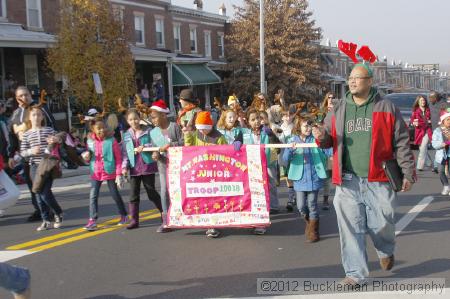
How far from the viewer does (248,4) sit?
39.5m

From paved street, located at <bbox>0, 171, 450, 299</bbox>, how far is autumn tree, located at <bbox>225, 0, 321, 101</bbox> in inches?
1161

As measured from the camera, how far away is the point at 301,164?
737 cm

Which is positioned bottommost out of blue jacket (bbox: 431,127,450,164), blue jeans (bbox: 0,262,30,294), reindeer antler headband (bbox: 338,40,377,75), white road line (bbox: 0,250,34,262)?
white road line (bbox: 0,250,34,262)

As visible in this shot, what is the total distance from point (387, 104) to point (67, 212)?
6431mm

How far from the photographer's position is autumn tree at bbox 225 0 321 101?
1492 inches

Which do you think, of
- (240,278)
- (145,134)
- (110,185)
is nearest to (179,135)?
(145,134)

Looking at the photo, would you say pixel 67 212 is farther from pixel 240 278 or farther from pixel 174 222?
pixel 240 278

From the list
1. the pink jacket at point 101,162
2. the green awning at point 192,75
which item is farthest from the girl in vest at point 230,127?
the green awning at point 192,75

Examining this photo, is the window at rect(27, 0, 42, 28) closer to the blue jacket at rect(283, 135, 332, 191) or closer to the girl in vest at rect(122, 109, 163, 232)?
the girl in vest at rect(122, 109, 163, 232)

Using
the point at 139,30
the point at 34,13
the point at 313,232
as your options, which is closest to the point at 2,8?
the point at 34,13

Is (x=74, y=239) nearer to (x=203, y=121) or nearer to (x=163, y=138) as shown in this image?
(x=163, y=138)

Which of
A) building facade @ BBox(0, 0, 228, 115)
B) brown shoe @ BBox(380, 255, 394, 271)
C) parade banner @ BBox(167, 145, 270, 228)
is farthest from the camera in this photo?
building facade @ BBox(0, 0, 228, 115)

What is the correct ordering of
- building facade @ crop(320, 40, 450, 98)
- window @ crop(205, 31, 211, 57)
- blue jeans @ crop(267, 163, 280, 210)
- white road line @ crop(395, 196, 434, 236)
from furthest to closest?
1. building facade @ crop(320, 40, 450, 98)
2. window @ crop(205, 31, 211, 57)
3. blue jeans @ crop(267, 163, 280, 210)
4. white road line @ crop(395, 196, 434, 236)

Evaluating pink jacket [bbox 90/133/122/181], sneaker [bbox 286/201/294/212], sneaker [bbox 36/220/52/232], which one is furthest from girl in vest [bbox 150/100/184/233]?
sneaker [bbox 286/201/294/212]
